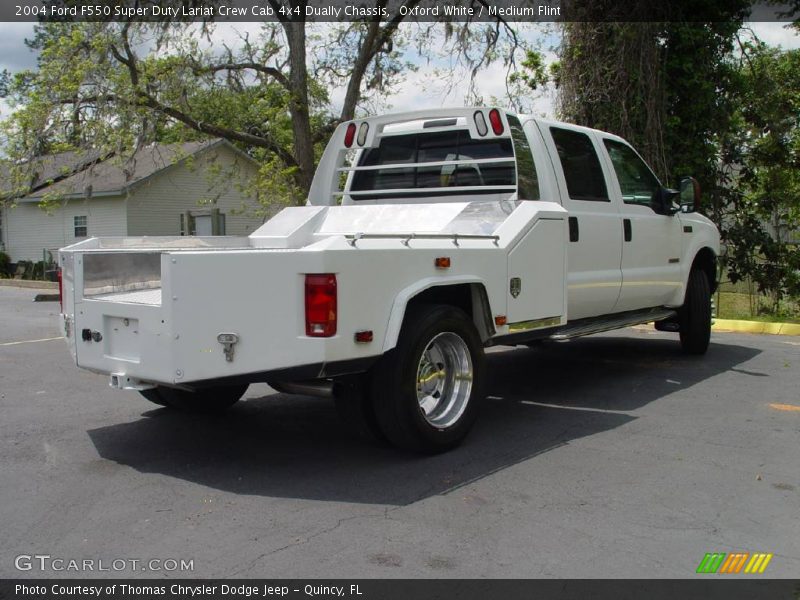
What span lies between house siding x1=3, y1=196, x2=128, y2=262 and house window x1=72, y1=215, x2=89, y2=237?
0.15 metres

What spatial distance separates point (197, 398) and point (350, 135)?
8.95 feet

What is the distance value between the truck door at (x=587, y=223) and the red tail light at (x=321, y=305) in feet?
9.09

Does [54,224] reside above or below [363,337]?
above

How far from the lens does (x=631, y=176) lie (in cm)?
780

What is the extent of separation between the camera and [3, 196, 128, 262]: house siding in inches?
1142

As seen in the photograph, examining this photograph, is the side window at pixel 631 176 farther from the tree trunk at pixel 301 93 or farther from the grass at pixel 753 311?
the tree trunk at pixel 301 93

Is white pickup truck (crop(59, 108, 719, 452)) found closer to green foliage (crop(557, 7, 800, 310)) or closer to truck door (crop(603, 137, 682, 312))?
truck door (crop(603, 137, 682, 312))

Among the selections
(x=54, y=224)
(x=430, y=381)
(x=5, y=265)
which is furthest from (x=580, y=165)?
(x=5, y=265)

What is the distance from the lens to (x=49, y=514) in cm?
439

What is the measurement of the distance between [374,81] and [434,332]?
15.3 meters

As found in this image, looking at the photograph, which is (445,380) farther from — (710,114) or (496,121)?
(710,114)

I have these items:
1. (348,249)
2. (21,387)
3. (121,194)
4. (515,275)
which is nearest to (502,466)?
(515,275)

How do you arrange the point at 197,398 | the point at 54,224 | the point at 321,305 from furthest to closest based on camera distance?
the point at 54,224, the point at 197,398, the point at 321,305

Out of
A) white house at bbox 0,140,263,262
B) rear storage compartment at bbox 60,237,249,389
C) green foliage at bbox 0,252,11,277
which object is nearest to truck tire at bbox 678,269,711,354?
rear storage compartment at bbox 60,237,249,389
